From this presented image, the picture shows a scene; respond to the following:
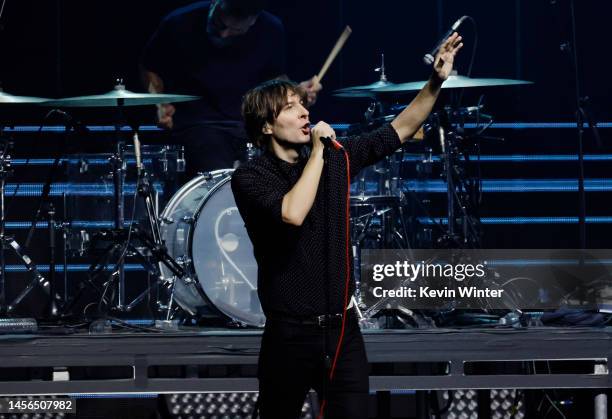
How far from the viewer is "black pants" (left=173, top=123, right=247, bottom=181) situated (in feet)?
23.4

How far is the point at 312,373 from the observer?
3.70 metres

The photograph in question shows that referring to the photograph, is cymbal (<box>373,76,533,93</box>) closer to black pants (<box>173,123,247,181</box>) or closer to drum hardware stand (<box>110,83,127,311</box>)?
black pants (<box>173,123,247,181</box>)

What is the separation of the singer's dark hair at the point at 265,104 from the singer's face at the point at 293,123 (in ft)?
0.06

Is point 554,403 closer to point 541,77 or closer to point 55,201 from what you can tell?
point 541,77

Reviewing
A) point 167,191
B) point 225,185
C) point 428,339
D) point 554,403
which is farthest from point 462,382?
point 167,191

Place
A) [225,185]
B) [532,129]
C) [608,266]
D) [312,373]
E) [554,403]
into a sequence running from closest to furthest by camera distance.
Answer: [312,373] < [554,403] < [225,185] < [608,266] < [532,129]

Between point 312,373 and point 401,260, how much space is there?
314 centimetres

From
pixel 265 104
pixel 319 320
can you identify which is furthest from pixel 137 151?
pixel 319 320

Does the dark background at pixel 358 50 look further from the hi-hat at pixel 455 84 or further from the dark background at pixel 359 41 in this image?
the hi-hat at pixel 455 84

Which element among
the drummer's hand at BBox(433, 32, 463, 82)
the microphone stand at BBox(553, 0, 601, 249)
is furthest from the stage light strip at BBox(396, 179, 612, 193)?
the drummer's hand at BBox(433, 32, 463, 82)

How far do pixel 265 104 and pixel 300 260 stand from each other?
0.58 metres

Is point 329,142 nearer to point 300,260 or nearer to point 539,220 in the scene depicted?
point 300,260

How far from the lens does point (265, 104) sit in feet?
12.6

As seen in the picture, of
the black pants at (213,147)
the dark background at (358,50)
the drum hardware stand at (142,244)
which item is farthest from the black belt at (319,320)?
the dark background at (358,50)
